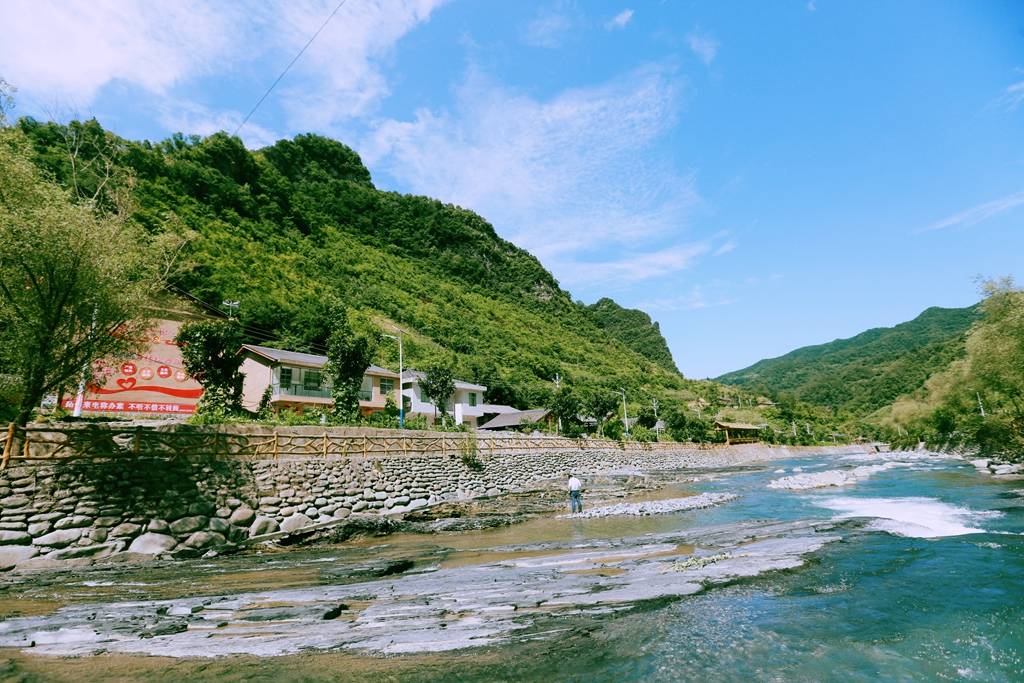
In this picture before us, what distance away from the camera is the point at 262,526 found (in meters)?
15.9

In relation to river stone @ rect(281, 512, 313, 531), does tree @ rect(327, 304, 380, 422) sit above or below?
above

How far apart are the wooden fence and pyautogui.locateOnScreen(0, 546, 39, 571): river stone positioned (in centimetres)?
223

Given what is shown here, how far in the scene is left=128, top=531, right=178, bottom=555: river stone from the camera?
13.2 meters

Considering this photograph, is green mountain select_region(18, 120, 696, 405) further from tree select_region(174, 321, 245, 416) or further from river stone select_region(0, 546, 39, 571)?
river stone select_region(0, 546, 39, 571)

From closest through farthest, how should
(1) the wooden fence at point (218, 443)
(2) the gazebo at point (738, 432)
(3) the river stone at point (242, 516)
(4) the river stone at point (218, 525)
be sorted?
(1) the wooden fence at point (218, 443), (4) the river stone at point (218, 525), (3) the river stone at point (242, 516), (2) the gazebo at point (738, 432)

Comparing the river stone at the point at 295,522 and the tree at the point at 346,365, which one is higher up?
the tree at the point at 346,365

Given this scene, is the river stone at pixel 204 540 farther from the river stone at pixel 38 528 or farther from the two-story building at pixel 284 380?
the two-story building at pixel 284 380

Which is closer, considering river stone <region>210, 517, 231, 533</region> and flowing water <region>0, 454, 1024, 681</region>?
flowing water <region>0, 454, 1024, 681</region>

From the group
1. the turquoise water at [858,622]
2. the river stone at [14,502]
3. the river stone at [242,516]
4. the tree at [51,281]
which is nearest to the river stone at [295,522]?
the river stone at [242,516]

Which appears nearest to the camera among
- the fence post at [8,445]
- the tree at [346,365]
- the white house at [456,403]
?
the fence post at [8,445]

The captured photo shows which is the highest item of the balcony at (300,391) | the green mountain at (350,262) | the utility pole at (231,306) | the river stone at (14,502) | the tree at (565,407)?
the green mountain at (350,262)

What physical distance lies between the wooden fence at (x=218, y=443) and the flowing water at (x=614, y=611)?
14.3ft

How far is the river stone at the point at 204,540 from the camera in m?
14.0

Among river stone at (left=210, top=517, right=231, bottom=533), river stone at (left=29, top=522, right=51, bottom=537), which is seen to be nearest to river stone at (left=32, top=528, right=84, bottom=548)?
river stone at (left=29, top=522, right=51, bottom=537)
